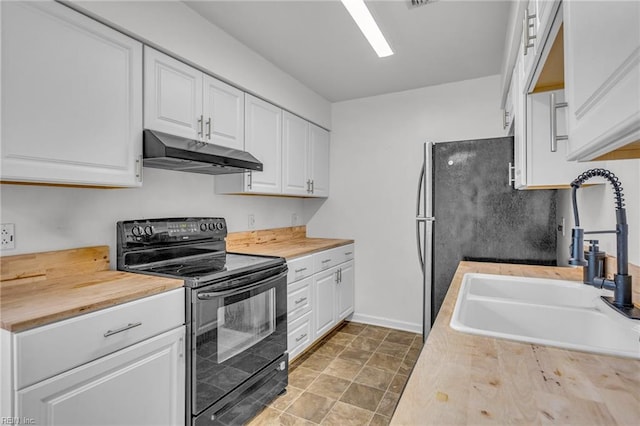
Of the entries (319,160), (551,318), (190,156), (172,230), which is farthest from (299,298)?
(551,318)

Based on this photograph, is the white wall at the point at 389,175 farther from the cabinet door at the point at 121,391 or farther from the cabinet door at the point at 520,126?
the cabinet door at the point at 121,391

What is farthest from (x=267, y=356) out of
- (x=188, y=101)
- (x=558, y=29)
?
(x=558, y=29)

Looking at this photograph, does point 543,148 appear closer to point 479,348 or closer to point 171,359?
point 479,348

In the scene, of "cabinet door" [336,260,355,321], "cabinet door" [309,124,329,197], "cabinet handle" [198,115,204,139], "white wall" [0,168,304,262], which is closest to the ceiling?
"cabinet door" [309,124,329,197]

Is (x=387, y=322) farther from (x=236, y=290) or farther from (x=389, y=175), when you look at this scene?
(x=236, y=290)

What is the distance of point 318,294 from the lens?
289 centimetres

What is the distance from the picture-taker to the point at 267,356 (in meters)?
2.09

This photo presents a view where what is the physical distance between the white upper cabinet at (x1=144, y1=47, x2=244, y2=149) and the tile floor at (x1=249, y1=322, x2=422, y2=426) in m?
1.78

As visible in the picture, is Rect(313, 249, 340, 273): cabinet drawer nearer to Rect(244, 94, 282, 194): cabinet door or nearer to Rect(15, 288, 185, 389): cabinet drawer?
Rect(244, 94, 282, 194): cabinet door

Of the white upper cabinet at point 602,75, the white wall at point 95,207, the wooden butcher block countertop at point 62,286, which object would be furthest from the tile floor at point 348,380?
the white upper cabinet at point 602,75

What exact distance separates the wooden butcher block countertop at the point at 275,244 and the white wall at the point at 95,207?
0.16 m

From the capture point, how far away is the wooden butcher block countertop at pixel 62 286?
3.77 ft

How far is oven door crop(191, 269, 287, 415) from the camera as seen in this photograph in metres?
1.64

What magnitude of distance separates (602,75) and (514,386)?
2.00 ft
